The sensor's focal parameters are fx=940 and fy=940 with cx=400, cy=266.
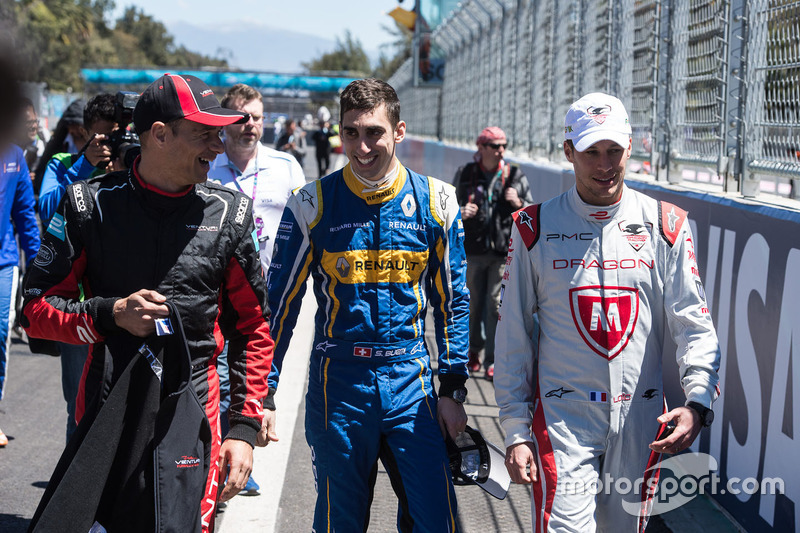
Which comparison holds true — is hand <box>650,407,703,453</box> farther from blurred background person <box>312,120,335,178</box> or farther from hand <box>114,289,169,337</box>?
blurred background person <box>312,120,335,178</box>

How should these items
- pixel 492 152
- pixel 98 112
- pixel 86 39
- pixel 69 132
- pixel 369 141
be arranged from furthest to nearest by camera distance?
pixel 86 39, pixel 492 152, pixel 69 132, pixel 98 112, pixel 369 141

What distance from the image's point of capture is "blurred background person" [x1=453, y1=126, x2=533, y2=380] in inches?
318

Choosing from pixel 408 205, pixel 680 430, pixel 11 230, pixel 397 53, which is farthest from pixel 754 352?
pixel 397 53

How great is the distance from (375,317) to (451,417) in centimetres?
48

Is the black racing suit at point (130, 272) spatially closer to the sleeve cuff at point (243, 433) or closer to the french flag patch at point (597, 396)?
the sleeve cuff at point (243, 433)

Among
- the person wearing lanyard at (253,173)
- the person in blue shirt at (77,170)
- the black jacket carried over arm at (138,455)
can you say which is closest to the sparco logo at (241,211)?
the black jacket carried over arm at (138,455)

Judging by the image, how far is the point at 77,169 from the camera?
18.8 feet

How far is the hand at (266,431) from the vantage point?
3295 mm

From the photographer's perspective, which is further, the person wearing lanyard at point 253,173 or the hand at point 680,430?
the person wearing lanyard at point 253,173

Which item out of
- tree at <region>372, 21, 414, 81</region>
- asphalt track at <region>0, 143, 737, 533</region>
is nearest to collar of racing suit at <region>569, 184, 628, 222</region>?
asphalt track at <region>0, 143, 737, 533</region>

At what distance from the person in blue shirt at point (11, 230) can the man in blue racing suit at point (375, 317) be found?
136 inches

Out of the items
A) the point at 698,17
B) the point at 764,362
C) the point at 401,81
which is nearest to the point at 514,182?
the point at 698,17

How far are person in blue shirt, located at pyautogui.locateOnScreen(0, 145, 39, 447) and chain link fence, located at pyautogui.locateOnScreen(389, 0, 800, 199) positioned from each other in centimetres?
459

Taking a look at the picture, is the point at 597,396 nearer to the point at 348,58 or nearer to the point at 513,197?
the point at 513,197
